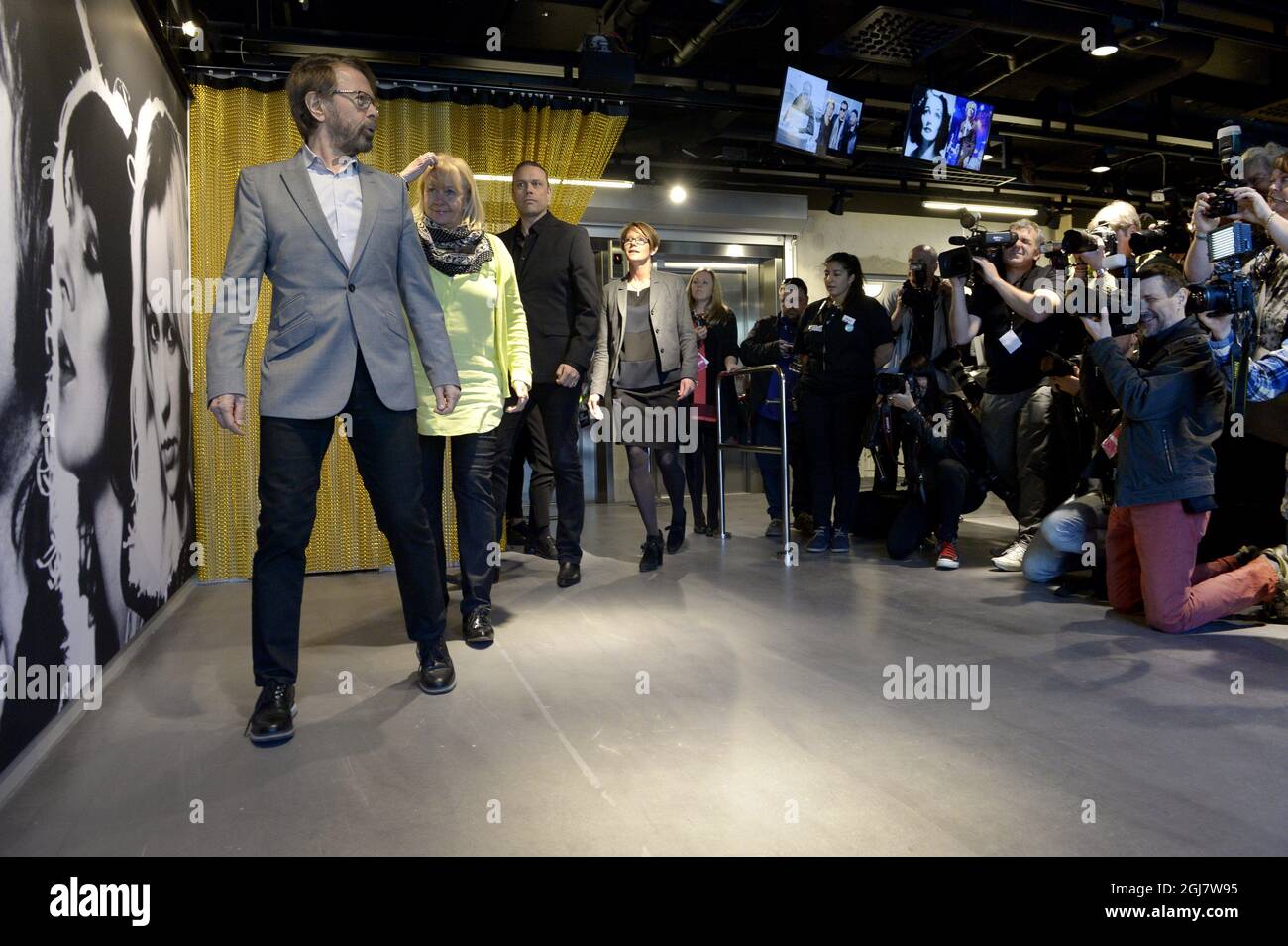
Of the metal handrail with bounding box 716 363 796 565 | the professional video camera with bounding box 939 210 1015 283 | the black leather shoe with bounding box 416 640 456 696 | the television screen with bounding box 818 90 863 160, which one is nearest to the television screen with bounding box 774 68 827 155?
the television screen with bounding box 818 90 863 160

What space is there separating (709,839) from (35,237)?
192cm

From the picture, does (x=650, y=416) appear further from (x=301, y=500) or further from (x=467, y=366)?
(x=301, y=500)

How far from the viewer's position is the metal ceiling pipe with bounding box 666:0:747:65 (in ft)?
16.0

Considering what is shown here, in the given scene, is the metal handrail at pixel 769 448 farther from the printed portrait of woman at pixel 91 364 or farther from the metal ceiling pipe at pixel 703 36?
the printed portrait of woman at pixel 91 364

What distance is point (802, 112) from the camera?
5578 mm

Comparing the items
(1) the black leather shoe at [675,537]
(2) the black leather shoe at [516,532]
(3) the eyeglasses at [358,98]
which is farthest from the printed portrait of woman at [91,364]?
(1) the black leather shoe at [675,537]

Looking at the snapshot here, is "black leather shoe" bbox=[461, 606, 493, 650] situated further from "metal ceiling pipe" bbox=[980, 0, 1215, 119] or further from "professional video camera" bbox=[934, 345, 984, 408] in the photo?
"metal ceiling pipe" bbox=[980, 0, 1215, 119]

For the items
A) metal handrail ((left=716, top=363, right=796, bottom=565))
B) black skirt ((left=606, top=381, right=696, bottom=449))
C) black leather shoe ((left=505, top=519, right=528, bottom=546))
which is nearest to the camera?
black skirt ((left=606, top=381, right=696, bottom=449))

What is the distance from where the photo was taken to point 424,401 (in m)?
2.69

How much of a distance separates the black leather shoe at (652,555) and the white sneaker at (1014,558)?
1.51 meters

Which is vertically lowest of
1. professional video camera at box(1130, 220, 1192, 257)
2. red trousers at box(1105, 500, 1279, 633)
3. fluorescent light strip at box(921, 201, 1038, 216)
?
red trousers at box(1105, 500, 1279, 633)

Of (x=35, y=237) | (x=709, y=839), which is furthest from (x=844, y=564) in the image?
(x=35, y=237)

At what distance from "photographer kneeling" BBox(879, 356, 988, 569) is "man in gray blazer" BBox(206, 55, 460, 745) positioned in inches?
110

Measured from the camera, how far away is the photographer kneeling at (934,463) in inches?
167
